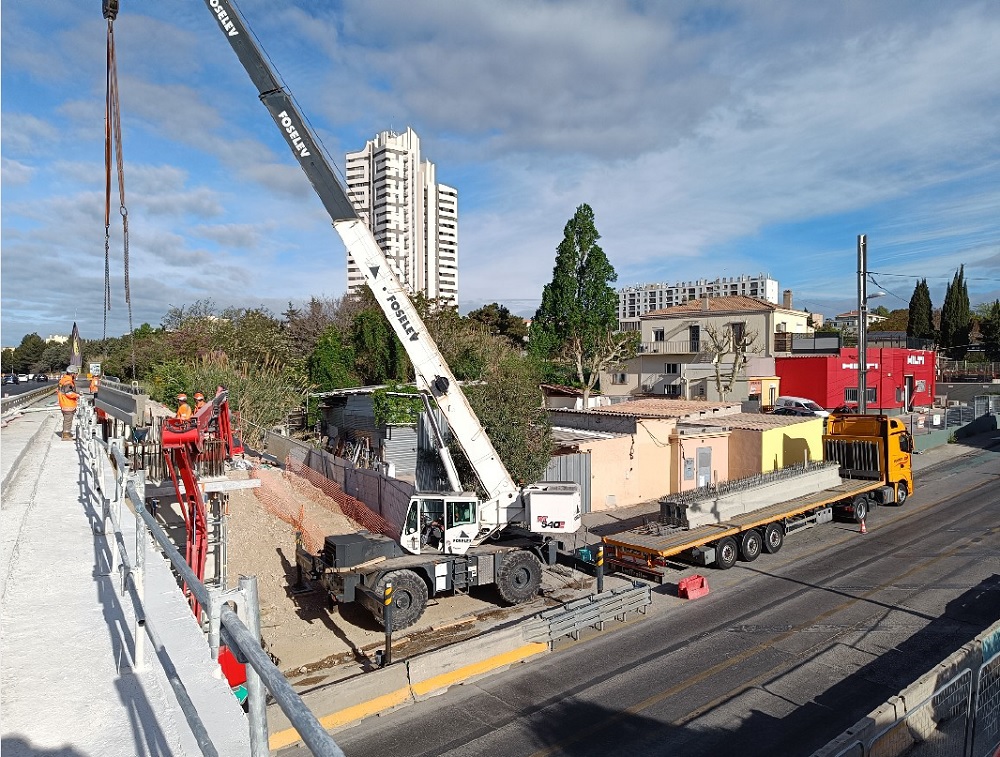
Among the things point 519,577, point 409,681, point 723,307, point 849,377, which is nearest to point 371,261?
point 519,577

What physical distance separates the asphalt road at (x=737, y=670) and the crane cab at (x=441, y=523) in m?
3.28

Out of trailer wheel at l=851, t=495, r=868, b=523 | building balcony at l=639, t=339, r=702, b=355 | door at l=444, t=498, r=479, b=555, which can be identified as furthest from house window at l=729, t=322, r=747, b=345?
door at l=444, t=498, r=479, b=555

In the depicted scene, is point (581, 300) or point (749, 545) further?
point (581, 300)

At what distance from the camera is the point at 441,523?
45.5 ft

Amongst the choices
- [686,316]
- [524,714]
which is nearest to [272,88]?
[524,714]

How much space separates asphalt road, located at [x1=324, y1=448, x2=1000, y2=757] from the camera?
9023mm

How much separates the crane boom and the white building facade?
110 m

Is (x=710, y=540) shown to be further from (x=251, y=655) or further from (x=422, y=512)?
(x=251, y=655)

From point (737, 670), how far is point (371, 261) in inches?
420

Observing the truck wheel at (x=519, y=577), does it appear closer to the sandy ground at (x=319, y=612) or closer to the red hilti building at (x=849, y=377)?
the sandy ground at (x=319, y=612)

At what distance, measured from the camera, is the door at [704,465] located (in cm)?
2520

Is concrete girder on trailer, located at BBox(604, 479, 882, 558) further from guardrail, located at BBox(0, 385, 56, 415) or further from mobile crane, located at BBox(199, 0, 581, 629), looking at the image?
guardrail, located at BBox(0, 385, 56, 415)

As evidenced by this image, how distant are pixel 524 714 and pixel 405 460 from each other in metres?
15.8

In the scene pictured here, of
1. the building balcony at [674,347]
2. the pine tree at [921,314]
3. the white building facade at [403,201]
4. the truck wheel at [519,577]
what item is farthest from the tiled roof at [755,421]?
the white building facade at [403,201]
